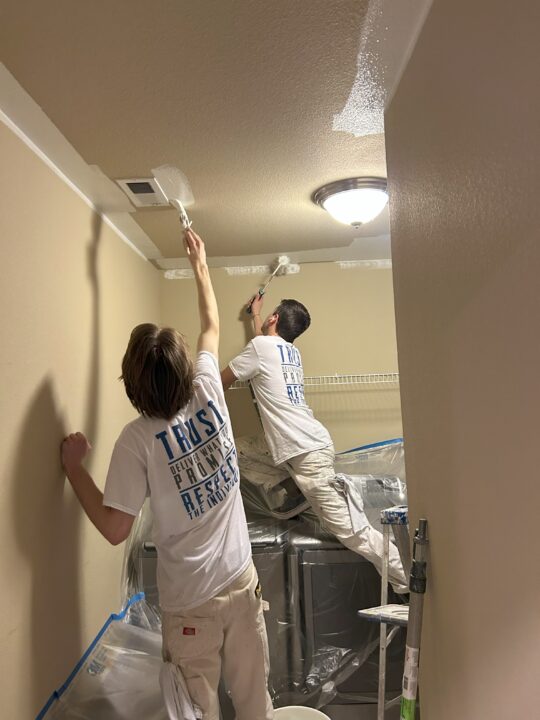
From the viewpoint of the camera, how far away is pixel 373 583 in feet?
7.00

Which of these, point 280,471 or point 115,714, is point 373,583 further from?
point 115,714

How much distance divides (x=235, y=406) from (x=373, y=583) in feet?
3.61

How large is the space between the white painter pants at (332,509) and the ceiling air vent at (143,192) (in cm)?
109

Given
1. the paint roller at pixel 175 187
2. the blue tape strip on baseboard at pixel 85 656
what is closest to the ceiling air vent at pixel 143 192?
the paint roller at pixel 175 187

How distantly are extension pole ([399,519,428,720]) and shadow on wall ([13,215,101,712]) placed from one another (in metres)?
0.84

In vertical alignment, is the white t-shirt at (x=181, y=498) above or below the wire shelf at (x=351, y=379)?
below

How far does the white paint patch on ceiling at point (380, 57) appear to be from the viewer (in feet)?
3.26

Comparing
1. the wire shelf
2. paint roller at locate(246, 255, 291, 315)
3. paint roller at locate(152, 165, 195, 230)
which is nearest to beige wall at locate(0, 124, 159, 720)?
paint roller at locate(152, 165, 195, 230)

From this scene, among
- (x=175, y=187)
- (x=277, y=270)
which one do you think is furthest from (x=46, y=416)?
(x=277, y=270)

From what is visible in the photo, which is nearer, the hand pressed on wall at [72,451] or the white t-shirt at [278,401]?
the hand pressed on wall at [72,451]

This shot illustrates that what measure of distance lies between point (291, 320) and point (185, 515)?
4.11 ft

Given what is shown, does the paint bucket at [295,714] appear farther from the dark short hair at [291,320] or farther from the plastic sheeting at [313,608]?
the dark short hair at [291,320]

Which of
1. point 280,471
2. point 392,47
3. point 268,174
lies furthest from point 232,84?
point 280,471

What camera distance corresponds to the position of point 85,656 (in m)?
1.61
